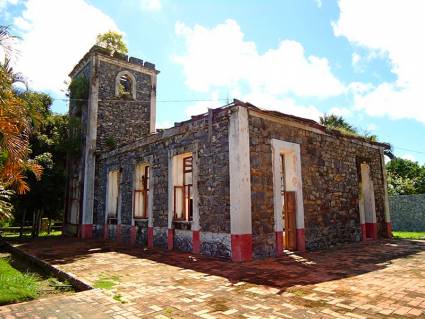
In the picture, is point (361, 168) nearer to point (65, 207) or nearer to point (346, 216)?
point (346, 216)

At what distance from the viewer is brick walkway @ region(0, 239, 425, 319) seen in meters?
4.10

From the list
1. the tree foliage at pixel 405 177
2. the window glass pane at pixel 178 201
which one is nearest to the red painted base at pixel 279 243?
the window glass pane at pixel 178 201

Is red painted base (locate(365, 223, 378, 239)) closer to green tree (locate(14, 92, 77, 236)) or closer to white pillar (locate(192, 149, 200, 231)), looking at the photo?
white pillar (locate(192, 149, 200, 231))

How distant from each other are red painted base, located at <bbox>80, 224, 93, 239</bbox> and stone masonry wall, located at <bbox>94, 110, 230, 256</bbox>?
10.2 ft

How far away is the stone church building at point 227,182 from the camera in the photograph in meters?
8.05

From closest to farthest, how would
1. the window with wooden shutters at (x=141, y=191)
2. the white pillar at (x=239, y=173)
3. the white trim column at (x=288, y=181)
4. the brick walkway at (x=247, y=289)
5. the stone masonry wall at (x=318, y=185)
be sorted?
the brick walkway at (x=247, y=289), the white pillar at (x=239, y=173), the stone masonry wall at (x=318, y=185), the white trim column at (x=288, y=181), the window with wooden shutters at (x=141, y=191)

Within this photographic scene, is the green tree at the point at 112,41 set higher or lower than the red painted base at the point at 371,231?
higher

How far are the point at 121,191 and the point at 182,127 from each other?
4862 mm

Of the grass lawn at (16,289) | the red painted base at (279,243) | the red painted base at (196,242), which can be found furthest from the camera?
the red painted base at (196,242)

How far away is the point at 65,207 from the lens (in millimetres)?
17234

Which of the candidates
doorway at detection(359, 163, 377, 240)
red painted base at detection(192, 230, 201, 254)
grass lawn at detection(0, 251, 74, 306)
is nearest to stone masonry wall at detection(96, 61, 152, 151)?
red painted base at detection(192, 230, 201, 254)

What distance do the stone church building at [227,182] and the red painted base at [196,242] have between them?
27 millimetres

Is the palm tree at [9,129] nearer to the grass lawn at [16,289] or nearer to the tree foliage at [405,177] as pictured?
the grass lawn at [16,289]

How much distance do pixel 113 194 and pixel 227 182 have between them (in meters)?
7.99
